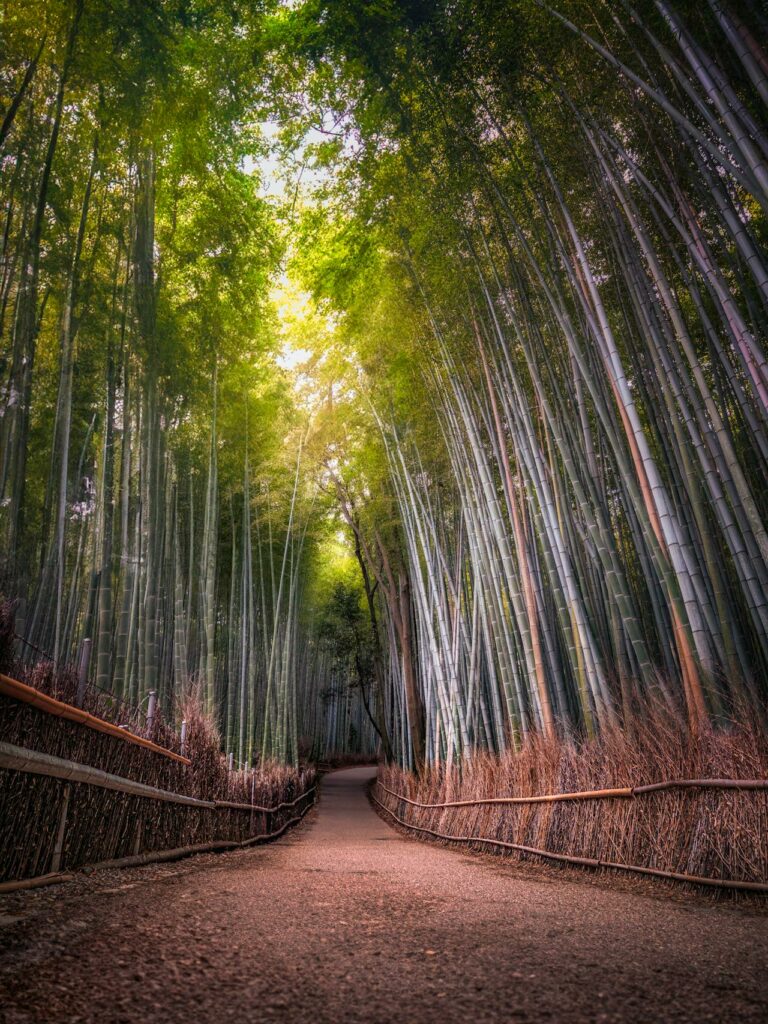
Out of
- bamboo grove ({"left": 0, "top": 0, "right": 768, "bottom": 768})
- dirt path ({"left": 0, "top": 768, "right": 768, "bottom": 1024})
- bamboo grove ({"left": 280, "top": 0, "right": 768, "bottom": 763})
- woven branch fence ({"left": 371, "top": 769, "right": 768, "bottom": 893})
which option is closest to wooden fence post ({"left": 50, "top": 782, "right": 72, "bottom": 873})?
dirt path ({"left": 0, "top": 768, "right": 768, "bottom": 1024})

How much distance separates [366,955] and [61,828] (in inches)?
53.3

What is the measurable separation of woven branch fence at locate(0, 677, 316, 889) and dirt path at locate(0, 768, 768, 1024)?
178 millimetres

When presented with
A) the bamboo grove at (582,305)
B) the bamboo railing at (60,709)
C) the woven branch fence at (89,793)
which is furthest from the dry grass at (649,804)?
the bamboo railing at (60,709)

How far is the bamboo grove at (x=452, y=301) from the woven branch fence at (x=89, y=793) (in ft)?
2.55

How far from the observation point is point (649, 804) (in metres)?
2.58

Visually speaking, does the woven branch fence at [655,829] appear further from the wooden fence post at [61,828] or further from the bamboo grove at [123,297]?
the bamboo grove at [123,297]

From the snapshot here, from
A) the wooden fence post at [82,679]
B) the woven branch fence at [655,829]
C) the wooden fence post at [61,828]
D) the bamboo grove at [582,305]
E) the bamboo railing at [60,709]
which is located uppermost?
the bamboo grove at [582,305]

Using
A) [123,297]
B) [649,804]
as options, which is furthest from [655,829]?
[123,297]

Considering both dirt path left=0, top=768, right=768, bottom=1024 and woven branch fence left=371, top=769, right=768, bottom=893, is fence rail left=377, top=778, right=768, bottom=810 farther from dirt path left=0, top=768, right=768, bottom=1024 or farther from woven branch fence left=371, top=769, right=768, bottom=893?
dirt path left=0, top=768, right=768, bottom=1024

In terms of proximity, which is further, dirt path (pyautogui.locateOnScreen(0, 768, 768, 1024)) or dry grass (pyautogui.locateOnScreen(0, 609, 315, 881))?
dry grass (pyautogui.locateOnScreen(0, 609, 315, 881))

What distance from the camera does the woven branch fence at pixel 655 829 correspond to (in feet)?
6.72

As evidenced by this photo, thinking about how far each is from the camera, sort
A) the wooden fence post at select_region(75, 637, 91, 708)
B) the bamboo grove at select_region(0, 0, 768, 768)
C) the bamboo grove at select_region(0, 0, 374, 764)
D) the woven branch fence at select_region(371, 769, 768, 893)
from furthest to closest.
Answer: the bamboo grove at select_region(0, 0, 374, 764)
the bamboo grove at select_region(0, 0, 768, 768)
the wooden fence post at select_region(75, 637, 91, 708)
the woven branch fence at select_region(371, 769, 768, 893)

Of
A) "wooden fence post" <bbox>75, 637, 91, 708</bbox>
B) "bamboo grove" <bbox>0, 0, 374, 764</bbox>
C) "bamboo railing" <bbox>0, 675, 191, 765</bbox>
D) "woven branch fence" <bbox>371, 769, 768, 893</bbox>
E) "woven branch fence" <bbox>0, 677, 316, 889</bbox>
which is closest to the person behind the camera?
"bamboo railing" <bbox>0, 675, 191, 765</bbox>

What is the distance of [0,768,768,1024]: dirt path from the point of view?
0.84 meters
